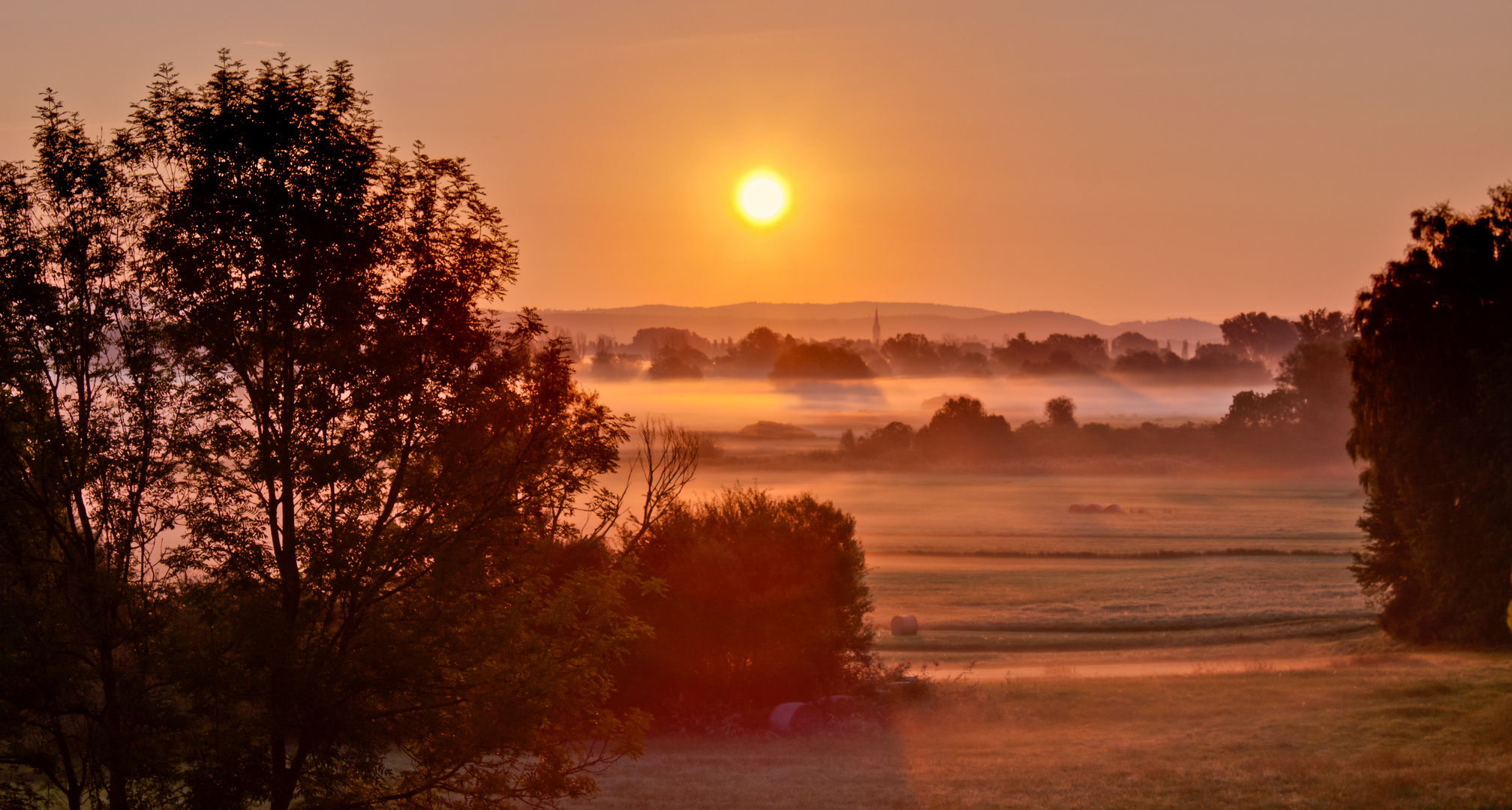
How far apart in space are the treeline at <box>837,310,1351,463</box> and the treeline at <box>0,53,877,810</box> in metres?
134

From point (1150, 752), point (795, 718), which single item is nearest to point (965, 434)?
point (795, 718)

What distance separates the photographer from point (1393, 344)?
122ft

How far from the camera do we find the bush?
31.7 m

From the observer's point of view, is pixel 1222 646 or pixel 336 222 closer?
pixel 336 222

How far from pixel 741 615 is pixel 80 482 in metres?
20.8

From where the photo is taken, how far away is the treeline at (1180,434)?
453 feet

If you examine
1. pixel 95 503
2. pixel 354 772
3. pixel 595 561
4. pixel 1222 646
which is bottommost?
pixel 1222 646

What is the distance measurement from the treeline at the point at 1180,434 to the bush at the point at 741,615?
114 meters

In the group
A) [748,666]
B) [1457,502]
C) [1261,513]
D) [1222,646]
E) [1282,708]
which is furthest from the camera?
Answer: [1261,513]

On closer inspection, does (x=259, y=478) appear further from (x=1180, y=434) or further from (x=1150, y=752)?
(x=1180, y=434)

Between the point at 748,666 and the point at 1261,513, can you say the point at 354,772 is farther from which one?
the point at 1261,513

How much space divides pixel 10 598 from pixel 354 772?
4282mm

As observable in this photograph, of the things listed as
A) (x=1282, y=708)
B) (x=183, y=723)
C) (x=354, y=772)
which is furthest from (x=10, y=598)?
(x=1282, y=708)

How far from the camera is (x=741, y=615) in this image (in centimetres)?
3219
